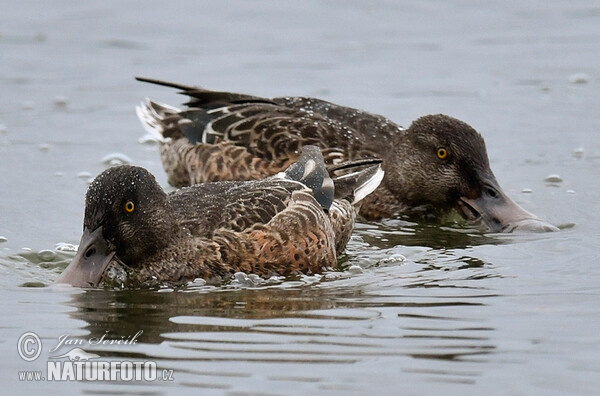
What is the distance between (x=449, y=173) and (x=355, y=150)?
0.97m

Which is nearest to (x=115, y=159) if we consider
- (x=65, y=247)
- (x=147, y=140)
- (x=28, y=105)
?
(x=147, y=140)

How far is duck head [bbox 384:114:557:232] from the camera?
1227 centimetres

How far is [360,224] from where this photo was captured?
12.7 meters

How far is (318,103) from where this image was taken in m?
13.7

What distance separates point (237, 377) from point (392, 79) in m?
10.0

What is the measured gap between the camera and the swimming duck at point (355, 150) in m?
12.5

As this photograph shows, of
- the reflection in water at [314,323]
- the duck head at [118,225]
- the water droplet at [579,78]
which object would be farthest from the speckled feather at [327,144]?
the water droplet at [579,78]

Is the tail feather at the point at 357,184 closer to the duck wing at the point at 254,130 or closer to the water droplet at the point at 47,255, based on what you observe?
the duck wing at the point at 254,130

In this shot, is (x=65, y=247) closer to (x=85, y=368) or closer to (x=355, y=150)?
(x=85, y=368)

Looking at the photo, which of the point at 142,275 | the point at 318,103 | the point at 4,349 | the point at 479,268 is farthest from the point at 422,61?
the point at 4,349

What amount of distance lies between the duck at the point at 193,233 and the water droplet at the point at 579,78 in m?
7.18

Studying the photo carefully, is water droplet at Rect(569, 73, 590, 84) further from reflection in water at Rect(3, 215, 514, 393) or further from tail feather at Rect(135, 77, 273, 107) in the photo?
reflection in water at Rect(3, 215, 514, 393)

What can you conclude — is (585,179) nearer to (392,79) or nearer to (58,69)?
(392,79)

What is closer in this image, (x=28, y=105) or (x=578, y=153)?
(x=578, y=153)
